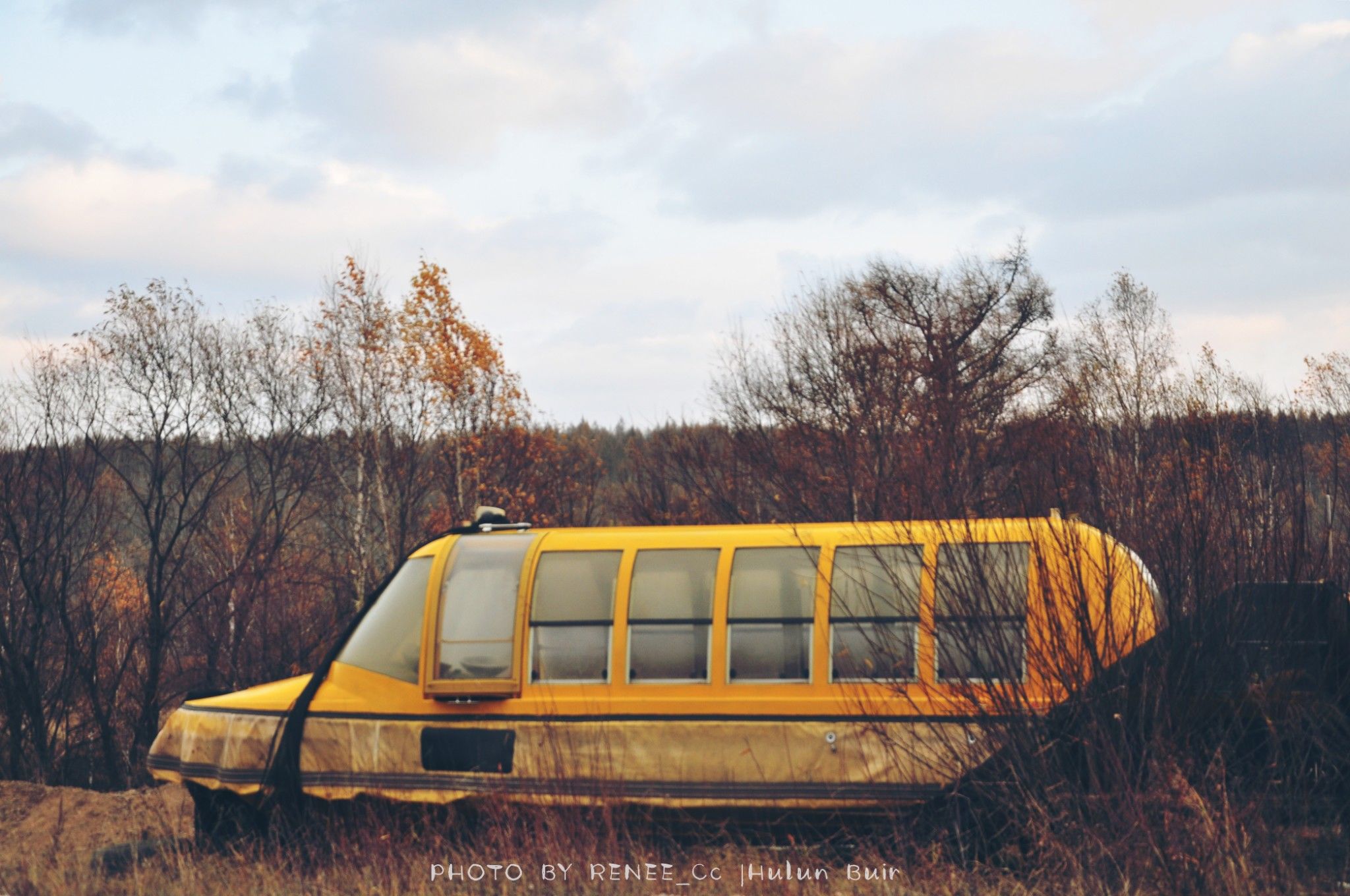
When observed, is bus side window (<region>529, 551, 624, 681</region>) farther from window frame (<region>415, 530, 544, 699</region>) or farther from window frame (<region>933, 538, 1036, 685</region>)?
window frame (<region>933, 538, 1036, 685</region>)

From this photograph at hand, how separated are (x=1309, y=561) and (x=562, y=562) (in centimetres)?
445

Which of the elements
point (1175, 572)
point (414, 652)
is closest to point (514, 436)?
point (414, 652)

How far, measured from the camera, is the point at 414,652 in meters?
8.45

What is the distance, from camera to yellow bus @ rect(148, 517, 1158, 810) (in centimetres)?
676

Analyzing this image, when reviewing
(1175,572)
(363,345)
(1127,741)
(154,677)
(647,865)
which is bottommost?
(154,677)

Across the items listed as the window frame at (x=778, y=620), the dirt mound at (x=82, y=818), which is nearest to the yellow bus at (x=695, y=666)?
the window frame at (x=778, y=620)

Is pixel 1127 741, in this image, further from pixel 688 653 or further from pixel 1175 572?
pixel 688 653

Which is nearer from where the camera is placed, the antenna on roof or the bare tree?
the antenna on roof

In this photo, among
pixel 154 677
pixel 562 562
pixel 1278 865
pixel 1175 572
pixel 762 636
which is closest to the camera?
pixel 1278 865

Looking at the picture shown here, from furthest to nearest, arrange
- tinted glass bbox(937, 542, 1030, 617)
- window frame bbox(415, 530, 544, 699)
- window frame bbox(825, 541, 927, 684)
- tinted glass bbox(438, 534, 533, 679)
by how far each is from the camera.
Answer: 1. tinted glass bbox(438, 534, 533, 679)
2. window frame bbox(415, 530, 544, 699)
3. window frame bbox(825, 541, 927, 684)
4. tinted glass bbox(937, 542, 1030, 617)

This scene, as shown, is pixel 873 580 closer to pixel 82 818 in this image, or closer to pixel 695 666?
pixel 695 666

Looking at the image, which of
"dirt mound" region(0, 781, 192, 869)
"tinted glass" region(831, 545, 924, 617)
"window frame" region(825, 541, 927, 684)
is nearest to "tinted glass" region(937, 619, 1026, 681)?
"window frame" region(825, 541, 927, 684)

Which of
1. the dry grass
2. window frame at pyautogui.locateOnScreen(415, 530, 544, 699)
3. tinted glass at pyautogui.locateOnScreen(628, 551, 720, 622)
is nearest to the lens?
the dry grass

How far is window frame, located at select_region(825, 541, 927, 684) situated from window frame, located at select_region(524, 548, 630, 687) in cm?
137
